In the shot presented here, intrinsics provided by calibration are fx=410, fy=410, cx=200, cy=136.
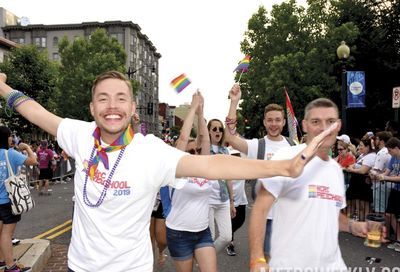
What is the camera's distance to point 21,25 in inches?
2827

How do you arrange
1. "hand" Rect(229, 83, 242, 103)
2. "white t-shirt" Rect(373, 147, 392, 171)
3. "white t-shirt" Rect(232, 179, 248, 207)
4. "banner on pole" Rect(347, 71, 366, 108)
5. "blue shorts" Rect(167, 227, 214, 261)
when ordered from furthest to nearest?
"banner on pole" Rect(347, 71, 366, 108) → "white t-shirt" Rect(373, 147, 392, 171) → "white t-shirt" Rect(232, 179, 248, 207) → "hand" Rect(229, 83, 242, 103) → "blue shorts" Rect(167, 227, 214, 261)

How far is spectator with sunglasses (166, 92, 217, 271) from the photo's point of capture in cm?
436

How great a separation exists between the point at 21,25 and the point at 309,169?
7859 cm

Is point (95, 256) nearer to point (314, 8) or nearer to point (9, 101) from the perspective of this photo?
point (9, 101)

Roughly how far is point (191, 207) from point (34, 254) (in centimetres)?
277

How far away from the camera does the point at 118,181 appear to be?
2.38 m

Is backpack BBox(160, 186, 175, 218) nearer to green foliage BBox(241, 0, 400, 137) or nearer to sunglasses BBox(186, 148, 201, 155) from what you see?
sunglasses BBox(186, 148, 201, 155)

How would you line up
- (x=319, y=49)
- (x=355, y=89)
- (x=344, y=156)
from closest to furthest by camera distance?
(x=344, y=156), (x=355, y=89), (x=319, y=49)

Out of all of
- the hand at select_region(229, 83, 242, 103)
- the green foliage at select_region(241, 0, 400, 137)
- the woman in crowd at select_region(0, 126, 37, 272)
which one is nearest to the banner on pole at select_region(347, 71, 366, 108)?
the hand at select_region(229, 83, 242, 103)

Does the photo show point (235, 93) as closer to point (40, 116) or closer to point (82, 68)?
point (40, 116)

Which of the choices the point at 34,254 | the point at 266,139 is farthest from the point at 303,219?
the point at 34,254

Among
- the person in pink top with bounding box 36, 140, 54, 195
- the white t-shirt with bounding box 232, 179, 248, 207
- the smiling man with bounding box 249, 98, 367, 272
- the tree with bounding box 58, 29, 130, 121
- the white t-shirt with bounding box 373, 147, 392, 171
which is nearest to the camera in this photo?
the smiling man with bounding box 249, 98, 367, 272

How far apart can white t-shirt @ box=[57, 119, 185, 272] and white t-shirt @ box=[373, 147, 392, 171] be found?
6.94 meters

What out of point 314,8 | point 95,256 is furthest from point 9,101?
point 314,8
